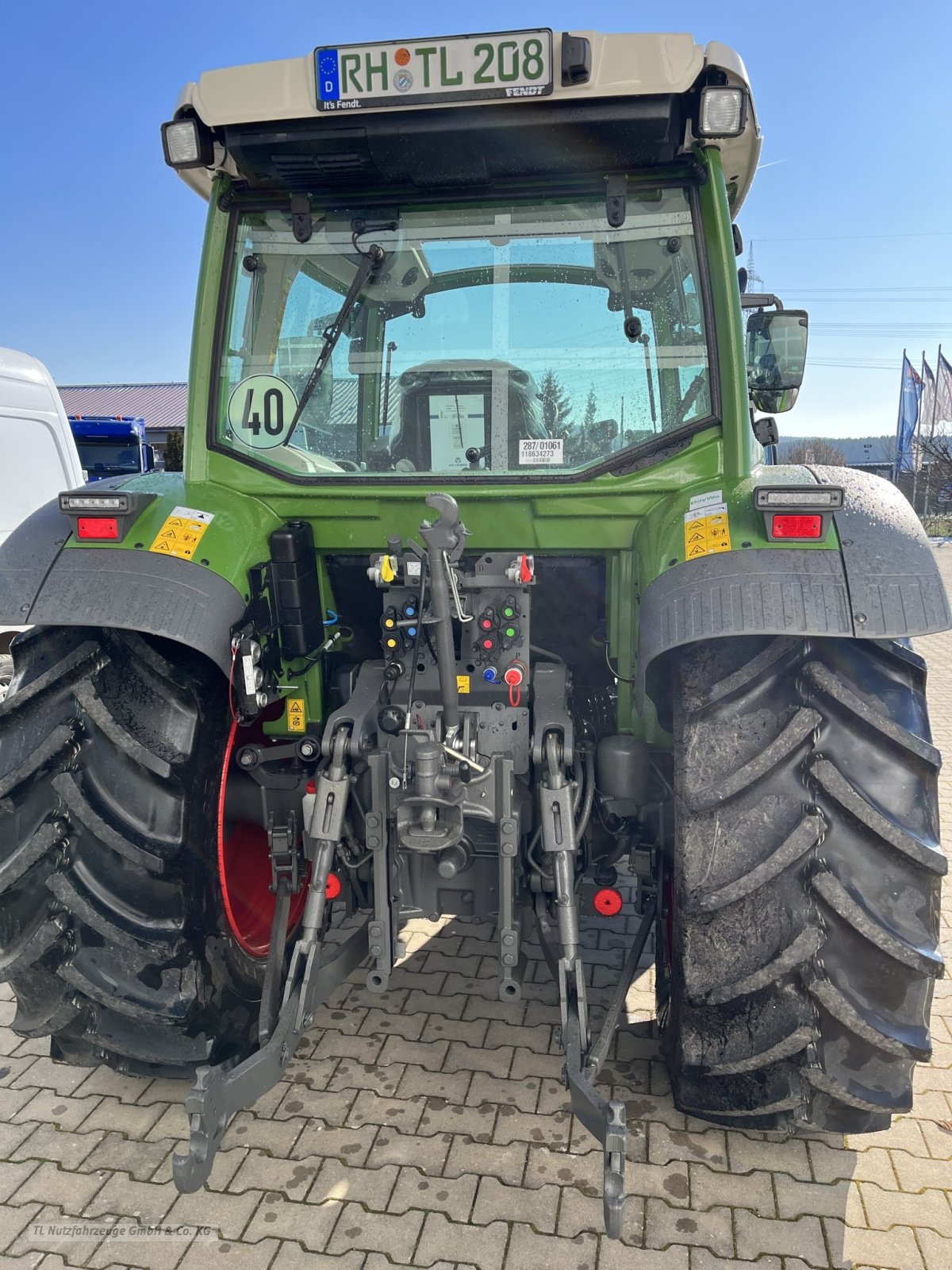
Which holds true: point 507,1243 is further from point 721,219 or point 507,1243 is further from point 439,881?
point 721,219

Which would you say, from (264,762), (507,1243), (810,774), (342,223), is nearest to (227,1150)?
(507,1243)

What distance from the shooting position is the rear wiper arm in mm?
2605

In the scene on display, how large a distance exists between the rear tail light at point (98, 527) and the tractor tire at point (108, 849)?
0.26m

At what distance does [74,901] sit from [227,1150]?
82cm

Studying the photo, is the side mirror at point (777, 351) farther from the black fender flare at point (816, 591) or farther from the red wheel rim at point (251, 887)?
the red wheel rim at point (251, 887)

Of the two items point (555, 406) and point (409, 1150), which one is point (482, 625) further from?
point (409, 1150)

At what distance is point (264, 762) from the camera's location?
2.84 metres

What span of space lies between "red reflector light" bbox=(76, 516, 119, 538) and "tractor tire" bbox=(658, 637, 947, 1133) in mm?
1542

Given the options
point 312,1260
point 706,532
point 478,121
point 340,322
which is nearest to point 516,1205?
point 312,1260

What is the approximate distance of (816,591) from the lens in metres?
2.05

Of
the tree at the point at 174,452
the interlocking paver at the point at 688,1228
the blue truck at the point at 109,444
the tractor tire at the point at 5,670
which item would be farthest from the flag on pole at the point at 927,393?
the interlocking paver at the point at 688,1228

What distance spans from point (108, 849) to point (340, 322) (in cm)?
158

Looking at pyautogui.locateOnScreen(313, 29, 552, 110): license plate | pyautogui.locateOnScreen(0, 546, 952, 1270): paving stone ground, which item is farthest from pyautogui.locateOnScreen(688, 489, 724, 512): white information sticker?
pyautogui.locateOnScreen(0, 546, 952, 1270): paving stone ground

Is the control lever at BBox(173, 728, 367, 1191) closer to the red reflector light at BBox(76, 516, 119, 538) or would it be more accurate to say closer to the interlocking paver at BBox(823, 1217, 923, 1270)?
the red reflector light at BBox(76, 516, 119, 538)
